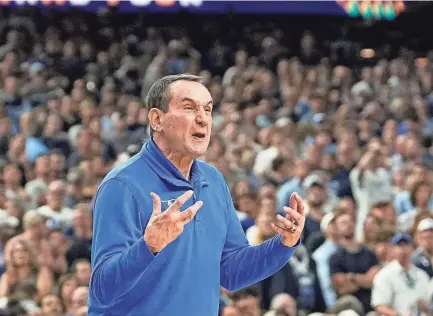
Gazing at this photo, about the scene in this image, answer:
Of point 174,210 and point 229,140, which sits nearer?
point 174,210

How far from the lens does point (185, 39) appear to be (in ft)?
49.6

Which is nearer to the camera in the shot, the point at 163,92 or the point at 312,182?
the point at 163,92

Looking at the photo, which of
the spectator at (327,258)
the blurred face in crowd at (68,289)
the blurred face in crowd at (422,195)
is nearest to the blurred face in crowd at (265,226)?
the spectator at (327,258)

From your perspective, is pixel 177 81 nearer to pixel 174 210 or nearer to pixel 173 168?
pixel 173 168

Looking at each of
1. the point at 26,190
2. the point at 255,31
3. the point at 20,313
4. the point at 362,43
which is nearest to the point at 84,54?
the point at 255,31

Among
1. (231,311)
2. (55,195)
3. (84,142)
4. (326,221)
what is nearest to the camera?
(231,311)

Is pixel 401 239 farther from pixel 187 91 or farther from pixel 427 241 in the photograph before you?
pixel 187 91

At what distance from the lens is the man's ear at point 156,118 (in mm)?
3553

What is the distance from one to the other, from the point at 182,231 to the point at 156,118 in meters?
0.48

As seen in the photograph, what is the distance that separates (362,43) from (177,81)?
1224 centimetres

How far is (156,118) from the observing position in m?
3.56

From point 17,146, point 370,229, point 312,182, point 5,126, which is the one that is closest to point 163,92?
point 370,229

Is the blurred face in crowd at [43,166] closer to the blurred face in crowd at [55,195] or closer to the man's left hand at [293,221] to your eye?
the blurred face in crowd at [55,195]

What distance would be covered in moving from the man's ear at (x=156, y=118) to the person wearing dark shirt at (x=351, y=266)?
4.16 m
